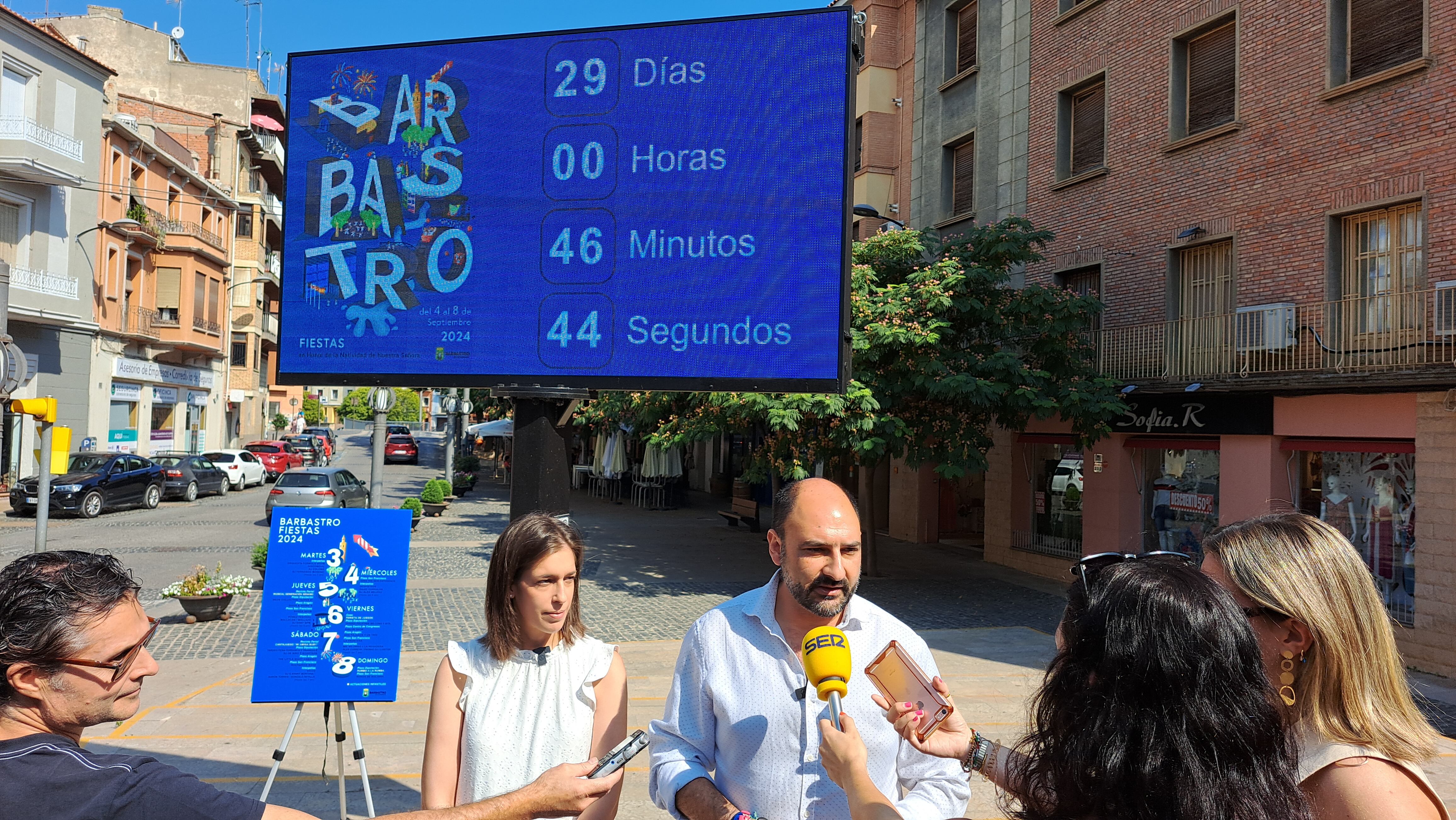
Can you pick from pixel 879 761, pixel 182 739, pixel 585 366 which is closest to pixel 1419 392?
pixel 585 366

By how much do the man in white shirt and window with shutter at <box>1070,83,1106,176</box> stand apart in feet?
51.1

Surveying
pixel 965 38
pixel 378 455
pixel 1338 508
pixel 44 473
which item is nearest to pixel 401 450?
pixel 965 38

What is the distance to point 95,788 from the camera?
1.90m

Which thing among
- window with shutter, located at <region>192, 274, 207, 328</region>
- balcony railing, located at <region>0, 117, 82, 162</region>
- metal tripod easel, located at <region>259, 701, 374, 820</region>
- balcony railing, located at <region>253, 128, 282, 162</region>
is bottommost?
metal tripod easel, located at <region>259, 701, 374, 820</region>

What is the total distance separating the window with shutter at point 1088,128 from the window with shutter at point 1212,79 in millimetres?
1745

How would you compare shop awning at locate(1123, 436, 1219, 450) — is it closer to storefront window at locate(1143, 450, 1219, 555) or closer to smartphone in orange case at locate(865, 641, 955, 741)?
storefront window at locate(1143, 450, 1219, 555)

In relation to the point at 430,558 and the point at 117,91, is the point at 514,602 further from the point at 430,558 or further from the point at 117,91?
the point at 117,91

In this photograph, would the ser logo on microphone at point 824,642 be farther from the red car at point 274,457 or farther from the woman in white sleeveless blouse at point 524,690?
Result: the red car at point 274,457

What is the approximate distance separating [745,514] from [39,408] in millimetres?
17074

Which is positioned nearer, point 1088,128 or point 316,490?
point 1088,128

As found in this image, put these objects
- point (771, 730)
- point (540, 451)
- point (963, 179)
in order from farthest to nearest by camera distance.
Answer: point (963, 179)
point (540, 451)
point (771, 730)

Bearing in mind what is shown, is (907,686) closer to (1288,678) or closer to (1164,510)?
(1288,678)

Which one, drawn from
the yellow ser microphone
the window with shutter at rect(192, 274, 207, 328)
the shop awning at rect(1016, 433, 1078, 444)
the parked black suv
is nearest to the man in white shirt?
the yellow ser microphone

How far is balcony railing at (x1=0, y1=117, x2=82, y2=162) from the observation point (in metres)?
25.1
